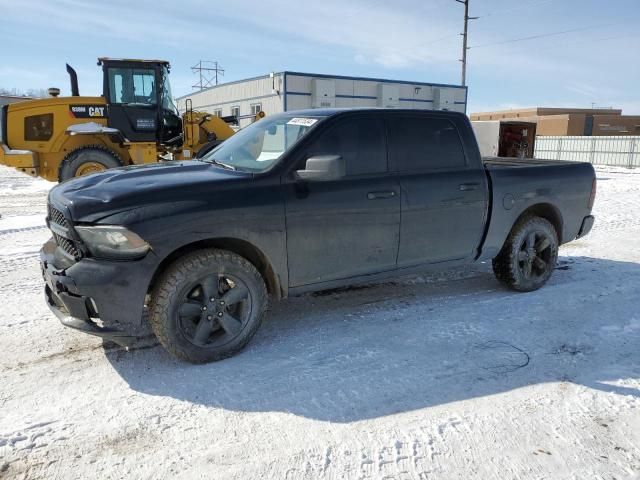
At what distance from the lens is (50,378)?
11.1 ft

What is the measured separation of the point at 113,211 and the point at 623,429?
3391 mm

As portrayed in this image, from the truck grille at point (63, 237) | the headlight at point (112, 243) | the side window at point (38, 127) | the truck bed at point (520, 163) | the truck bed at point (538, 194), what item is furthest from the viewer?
the side window at point (38, 127)

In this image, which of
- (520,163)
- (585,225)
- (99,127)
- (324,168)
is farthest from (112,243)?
(99,127)

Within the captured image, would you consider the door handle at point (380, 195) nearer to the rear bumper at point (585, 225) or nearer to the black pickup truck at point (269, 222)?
the black pickup truck at point (269, 222)

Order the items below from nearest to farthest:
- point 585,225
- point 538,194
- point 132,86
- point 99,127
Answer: point 538,194 < point 585,225 < point 99,127 < point 132,86

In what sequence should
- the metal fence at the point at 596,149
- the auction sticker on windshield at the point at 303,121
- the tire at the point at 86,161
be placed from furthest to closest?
the metal fence at the point at 596,149
the tire at the point at 86,161
the auction sticker on windshield at the point at 303,121

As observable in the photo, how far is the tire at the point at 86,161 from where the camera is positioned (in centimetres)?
1105

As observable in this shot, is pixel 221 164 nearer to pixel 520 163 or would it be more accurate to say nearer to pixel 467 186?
pixel 467 186

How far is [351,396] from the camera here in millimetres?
3174

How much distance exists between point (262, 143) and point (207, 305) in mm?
1571

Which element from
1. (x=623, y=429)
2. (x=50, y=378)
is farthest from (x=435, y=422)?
(x=50, y=378)

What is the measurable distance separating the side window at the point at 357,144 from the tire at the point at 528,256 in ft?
6.00

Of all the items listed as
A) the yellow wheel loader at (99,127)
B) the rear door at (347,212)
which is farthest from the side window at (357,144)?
the yellow wheel loader at (99,127)

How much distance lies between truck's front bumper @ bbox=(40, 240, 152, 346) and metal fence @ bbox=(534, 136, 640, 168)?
27.6 metres
